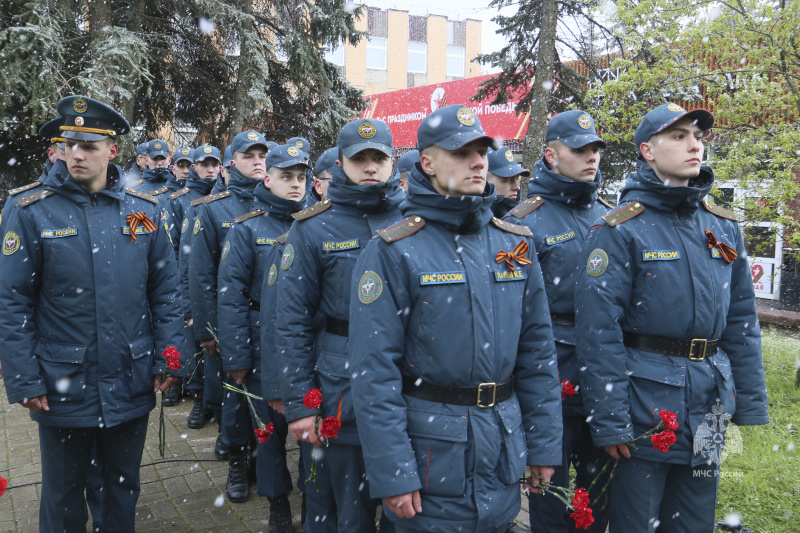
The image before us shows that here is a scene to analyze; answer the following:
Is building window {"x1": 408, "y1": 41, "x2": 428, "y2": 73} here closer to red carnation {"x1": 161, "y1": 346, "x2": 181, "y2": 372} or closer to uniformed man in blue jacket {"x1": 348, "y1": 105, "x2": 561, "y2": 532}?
red carnation {"x1": 161, "y1": 346, "x2": 181, "y2": 372}

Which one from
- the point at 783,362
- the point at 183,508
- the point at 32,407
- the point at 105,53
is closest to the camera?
the point at 32,407

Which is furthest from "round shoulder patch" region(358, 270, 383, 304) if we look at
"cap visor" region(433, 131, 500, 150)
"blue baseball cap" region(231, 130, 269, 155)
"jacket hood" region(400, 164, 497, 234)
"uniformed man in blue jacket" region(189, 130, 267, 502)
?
"blue baseball cap" region(231, 130, 269, 155)

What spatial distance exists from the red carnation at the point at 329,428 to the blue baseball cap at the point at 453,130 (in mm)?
1447

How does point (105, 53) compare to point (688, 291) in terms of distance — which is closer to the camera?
point (688, 291)

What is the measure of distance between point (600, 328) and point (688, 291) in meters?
0.46

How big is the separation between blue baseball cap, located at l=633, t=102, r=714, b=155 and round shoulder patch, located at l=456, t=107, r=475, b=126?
1233 millimetres

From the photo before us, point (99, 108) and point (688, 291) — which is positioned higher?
point (99, 108)

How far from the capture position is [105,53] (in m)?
11.2

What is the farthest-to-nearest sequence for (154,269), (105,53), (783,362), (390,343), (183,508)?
(105,53) < (783,362) < (183,508) < (154,269) < (390,343)

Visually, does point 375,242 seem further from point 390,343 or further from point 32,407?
point 32,407

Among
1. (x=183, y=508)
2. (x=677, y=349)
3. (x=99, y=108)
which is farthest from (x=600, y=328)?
(x=183, y=508)

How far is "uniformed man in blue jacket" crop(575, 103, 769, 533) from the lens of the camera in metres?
3.14

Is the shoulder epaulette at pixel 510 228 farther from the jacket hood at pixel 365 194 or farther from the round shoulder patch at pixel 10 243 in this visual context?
the round shoulder patch at pixel 10 243

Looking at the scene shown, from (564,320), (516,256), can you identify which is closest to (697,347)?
(564,320)
